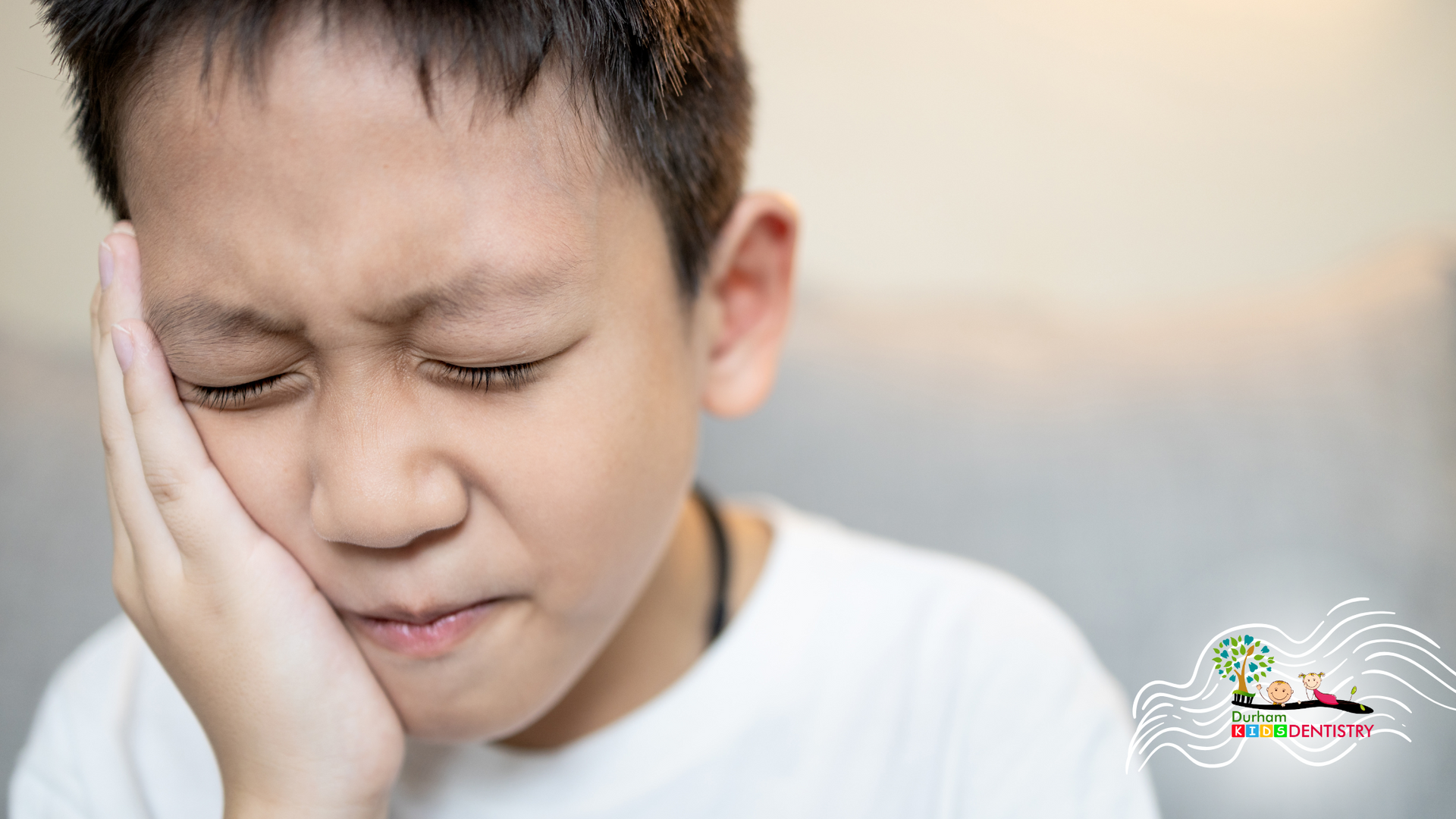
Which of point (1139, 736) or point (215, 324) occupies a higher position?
point (215, 324)

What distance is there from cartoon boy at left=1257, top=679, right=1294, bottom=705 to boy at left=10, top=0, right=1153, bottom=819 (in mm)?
123

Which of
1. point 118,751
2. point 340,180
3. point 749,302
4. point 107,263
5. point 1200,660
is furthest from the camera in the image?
point 1200,660

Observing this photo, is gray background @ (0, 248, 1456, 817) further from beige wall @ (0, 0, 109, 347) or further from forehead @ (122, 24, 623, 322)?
forehead @ (122, 24, 623, 322)

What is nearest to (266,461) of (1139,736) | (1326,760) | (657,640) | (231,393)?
(231,393)

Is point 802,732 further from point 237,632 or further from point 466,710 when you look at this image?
point 237,632

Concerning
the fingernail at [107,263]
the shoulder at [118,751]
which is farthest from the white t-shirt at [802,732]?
the fingernail at [107,263]

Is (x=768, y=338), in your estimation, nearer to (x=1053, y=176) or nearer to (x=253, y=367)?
(x=253, y=367)

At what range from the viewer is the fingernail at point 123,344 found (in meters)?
0.61

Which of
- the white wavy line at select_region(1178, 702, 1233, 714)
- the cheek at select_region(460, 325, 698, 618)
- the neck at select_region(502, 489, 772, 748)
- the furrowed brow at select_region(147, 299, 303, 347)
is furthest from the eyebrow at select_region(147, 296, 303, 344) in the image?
the white wavy line at select_region(1178, 702, 1233, 714)

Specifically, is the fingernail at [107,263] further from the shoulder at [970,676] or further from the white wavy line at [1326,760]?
the white wavy line at [1326,760]

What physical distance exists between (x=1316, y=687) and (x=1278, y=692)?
0.12 feet

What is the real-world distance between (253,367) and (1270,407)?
1.12 meters

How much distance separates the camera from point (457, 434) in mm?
573

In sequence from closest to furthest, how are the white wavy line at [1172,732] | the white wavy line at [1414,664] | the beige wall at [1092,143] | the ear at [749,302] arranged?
the ear at [749,302]
the white wavy line at [1172,732]
the white wavy line at [1414,664]
the beige wall at [1092,143]
